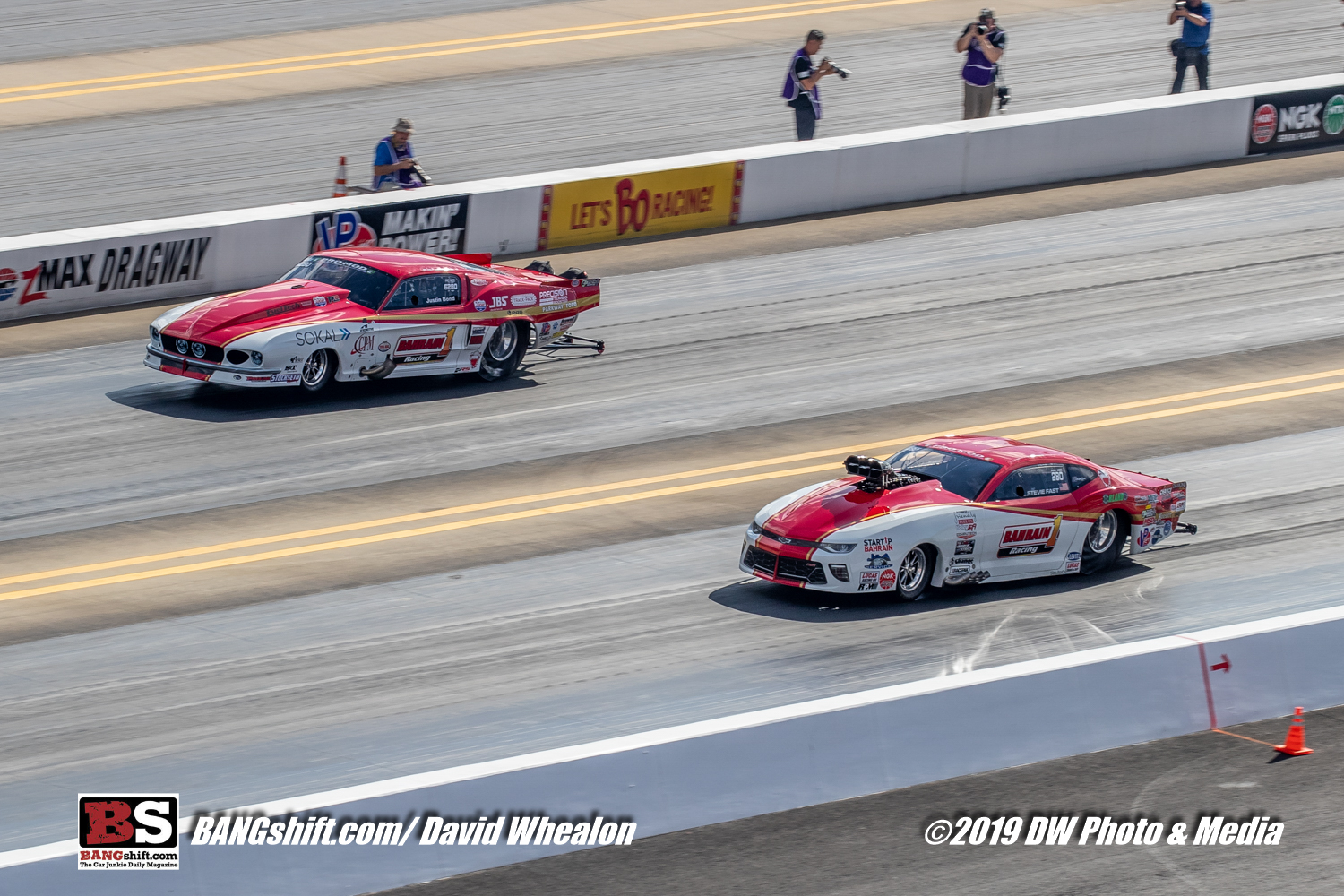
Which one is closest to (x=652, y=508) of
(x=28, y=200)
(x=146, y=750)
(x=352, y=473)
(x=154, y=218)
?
(x=352, y=473)

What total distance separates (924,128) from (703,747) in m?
19.1

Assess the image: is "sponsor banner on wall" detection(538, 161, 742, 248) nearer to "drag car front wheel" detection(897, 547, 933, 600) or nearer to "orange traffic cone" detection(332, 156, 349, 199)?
"orange traffic cone" detection(332, 156, 349, 199)

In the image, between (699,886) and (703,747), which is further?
(703,747)

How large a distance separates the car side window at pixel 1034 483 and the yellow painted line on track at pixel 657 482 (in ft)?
10.6

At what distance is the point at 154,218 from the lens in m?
26.8

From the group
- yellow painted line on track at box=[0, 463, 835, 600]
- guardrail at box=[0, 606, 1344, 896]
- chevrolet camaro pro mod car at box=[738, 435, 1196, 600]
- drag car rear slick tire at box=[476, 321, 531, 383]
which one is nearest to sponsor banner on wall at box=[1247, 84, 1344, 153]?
drag car rear slick tire at box=[476, 321, 531, 383]

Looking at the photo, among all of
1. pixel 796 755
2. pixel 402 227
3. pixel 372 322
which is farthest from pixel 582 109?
pixel 796 755

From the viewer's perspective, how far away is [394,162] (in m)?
25.4

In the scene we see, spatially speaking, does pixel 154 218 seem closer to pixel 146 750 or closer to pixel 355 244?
pixel 355 244

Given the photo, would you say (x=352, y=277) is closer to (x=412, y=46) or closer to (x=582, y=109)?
(x=582, y=109)

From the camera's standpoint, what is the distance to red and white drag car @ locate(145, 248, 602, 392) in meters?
19.6

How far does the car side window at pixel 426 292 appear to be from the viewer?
67.6ft

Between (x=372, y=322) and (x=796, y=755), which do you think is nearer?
(x=796, y=755)

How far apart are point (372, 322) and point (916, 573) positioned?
24.6 feet
